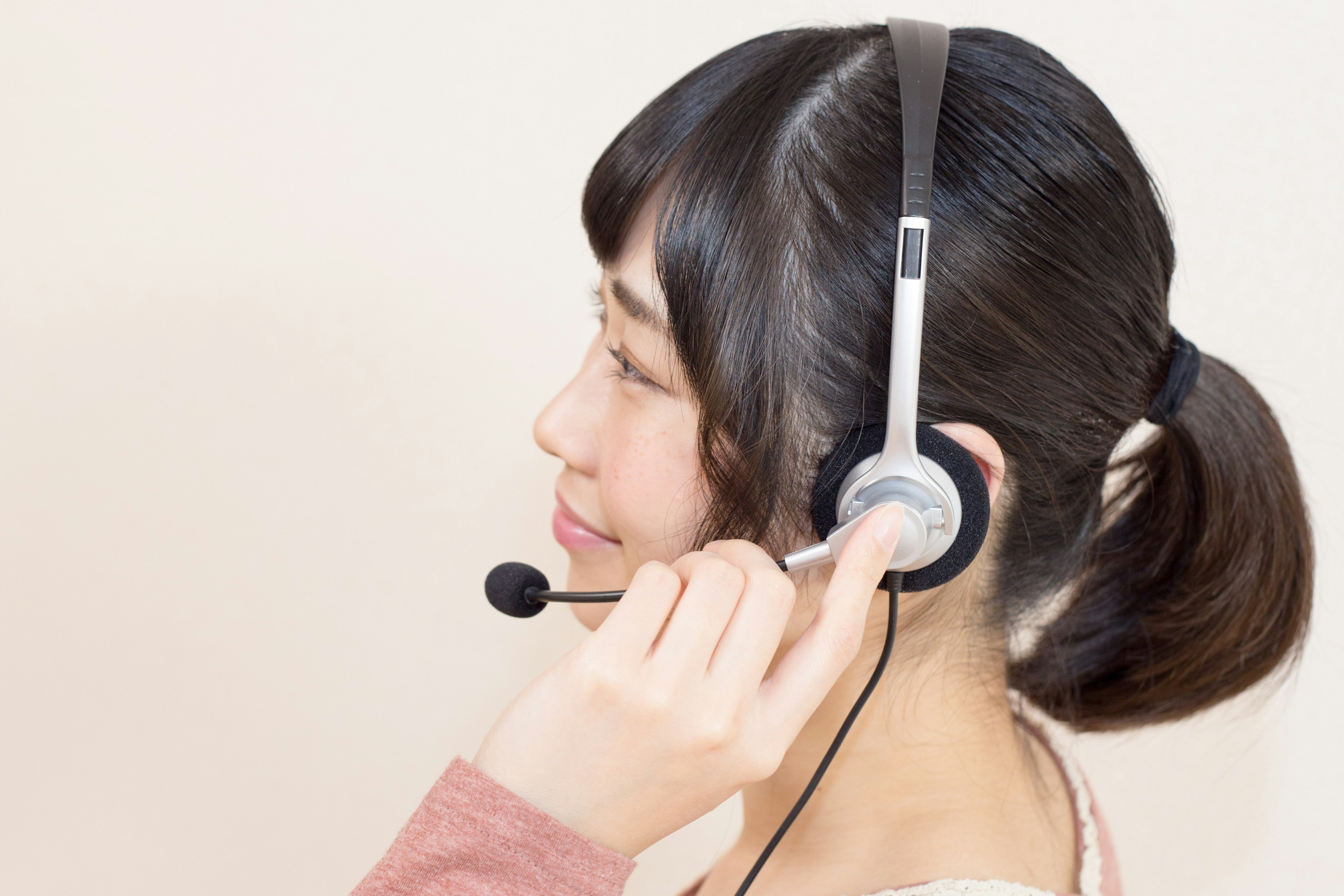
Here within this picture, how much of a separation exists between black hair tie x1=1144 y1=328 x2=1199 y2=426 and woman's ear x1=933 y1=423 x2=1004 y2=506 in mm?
240

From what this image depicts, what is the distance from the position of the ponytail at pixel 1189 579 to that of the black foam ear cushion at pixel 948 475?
34cm

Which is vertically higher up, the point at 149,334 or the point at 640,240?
the point at 640,240

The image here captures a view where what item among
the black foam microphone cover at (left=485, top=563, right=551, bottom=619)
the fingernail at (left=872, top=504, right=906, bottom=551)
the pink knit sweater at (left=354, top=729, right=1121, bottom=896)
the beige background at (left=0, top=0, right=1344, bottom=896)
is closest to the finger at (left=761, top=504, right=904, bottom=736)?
the fingernail at (left=872, top=504, right=906, bottom=551)

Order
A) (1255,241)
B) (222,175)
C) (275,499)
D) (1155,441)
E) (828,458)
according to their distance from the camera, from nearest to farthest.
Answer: (828,458) → (1155,441) → (1255,241) → (222,175) → (275,499)

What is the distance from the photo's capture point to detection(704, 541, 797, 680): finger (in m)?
0.59

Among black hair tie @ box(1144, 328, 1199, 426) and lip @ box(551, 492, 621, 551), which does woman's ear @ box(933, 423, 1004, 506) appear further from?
lip @ box(551, 492, 621, 551)

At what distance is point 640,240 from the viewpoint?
0.76 m

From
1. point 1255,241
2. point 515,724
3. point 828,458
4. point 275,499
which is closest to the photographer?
point 515,724

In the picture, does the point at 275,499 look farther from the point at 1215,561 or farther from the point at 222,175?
the point at 1215,561

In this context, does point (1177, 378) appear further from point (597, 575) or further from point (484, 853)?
point (484, 853)

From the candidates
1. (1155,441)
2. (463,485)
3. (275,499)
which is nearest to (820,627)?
(1155,441)

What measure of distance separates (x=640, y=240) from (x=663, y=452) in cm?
18

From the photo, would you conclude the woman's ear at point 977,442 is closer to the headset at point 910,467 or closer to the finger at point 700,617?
the headset at point 910,467

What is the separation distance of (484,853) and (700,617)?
197 millimetres
